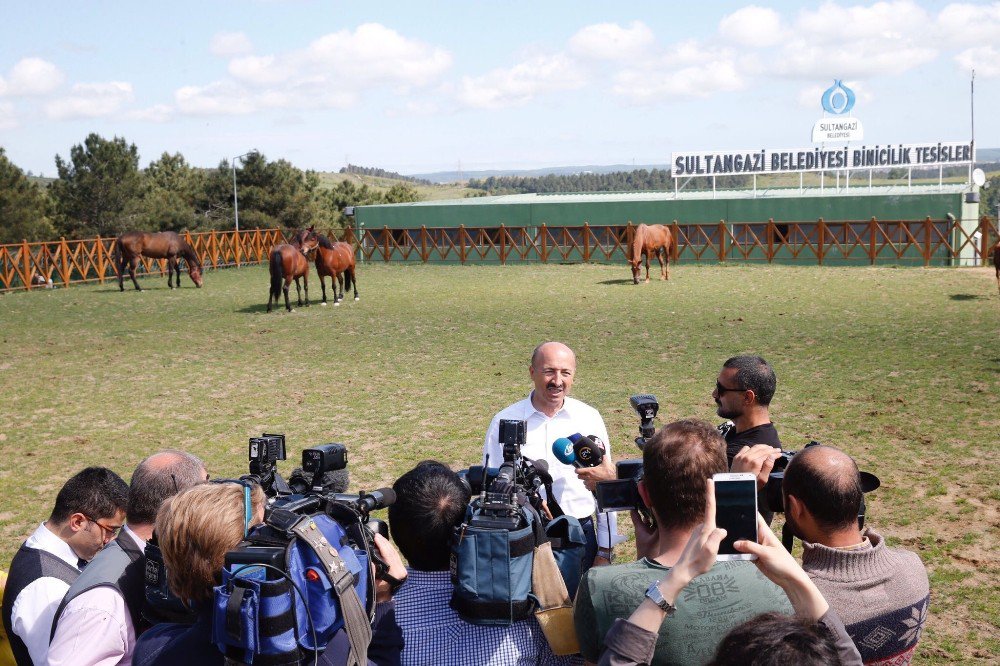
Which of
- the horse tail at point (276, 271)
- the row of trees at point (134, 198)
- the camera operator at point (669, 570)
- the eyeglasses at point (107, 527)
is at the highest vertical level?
the row of trees at point (134, 198)

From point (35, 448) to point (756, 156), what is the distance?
3656 centimetres

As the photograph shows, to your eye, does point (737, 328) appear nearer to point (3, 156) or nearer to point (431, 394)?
point (431, 394)

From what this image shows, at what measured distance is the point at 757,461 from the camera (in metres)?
3.21

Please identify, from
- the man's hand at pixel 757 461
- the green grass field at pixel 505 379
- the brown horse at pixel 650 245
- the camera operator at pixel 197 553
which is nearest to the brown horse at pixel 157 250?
the green grass field at pixel 505 379

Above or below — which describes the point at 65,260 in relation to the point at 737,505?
above

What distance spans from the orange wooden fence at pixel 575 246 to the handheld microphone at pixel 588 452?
2241 cm

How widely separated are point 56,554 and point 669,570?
2.11 meters

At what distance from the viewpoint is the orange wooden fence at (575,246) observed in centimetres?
2405

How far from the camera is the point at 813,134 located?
132 ft

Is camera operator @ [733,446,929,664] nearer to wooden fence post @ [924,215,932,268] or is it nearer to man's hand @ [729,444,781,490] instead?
man's hand @ [729,444,781,490]

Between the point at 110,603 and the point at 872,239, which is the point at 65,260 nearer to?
the point at 872,239

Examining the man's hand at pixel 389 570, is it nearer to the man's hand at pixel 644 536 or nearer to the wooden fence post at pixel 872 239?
the man's hand at pixel 644 536

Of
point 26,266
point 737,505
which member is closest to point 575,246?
point 26,266

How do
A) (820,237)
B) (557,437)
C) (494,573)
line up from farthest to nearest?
(820,237) < (557,437) < (494,573)
